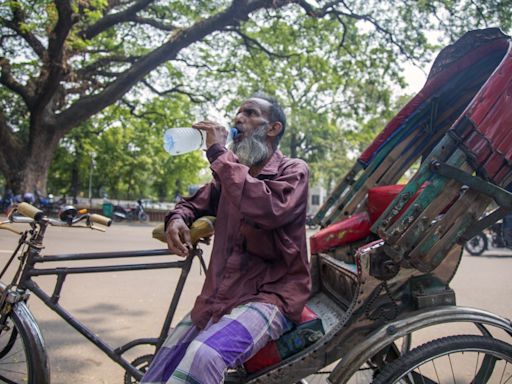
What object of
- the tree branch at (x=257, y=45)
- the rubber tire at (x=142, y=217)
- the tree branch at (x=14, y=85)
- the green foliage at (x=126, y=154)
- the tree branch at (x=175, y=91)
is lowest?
the rubber tire at (x=142, y=217)

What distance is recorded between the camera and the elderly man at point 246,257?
150 cm

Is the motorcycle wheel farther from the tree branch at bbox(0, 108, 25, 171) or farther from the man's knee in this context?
the tree branch at bbox(0, 108, 25, 171)

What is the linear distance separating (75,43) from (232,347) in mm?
12296

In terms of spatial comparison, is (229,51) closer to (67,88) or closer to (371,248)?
(67,88)

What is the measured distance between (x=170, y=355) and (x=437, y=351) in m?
1.06

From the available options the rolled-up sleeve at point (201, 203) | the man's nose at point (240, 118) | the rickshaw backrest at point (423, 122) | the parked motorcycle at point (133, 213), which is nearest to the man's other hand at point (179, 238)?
the rolled-up sleeve at point (201, 203)

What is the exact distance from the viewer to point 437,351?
1.56 m

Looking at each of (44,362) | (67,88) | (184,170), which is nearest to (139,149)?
(184,170)

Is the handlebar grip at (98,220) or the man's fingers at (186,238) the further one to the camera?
the handlebar grip at (98,220)

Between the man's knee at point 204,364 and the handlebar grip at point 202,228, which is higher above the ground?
the handlebar grip at point 202,228

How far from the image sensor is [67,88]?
15.7 metres

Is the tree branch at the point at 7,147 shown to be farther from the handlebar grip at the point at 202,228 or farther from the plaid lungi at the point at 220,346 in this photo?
the plaid lungi at the point at 220,346

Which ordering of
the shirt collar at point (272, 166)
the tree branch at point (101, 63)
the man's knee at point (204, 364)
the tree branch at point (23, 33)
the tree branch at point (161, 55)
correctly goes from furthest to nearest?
the tree branch at point (101, 63) → the tree branch at point (23, 33) → the tree branch at point (161, 55) → the shirt collar at point (272, 166) → the man's knee at point (204, 364)

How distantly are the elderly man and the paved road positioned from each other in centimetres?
140
